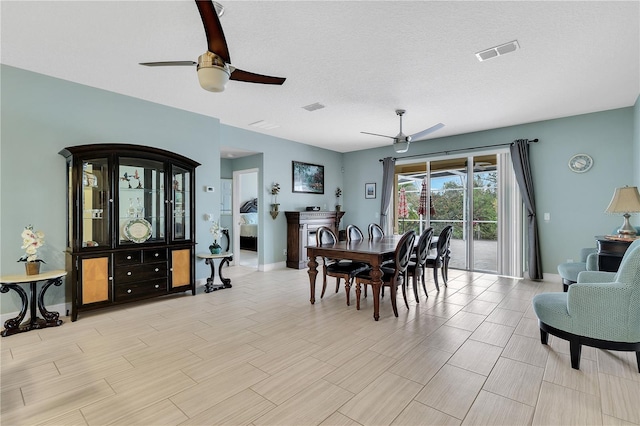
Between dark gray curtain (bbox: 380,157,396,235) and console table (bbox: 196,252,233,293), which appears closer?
console table (bbox: 196,252,233,293)

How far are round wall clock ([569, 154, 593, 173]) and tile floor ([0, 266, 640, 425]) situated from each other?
2768 millimetres

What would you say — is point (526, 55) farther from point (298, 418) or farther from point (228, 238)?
point (228, 238)

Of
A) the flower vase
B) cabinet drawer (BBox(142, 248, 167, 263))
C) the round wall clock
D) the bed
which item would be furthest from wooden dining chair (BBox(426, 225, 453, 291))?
the bed

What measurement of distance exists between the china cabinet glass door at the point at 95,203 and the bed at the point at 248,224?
5324 mm

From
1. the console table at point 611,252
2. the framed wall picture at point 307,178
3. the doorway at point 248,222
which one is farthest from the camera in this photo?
the doorway at point 248,222

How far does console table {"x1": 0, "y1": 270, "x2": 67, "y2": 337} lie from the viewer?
3.10 meters

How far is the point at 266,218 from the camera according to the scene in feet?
21.1

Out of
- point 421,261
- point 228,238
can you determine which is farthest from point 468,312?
point 228,238

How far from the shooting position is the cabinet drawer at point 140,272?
3.82 metres

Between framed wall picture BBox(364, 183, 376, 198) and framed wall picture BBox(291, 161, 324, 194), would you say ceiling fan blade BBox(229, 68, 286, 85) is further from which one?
framed wall picture BBox(364, 183, 376, 198)

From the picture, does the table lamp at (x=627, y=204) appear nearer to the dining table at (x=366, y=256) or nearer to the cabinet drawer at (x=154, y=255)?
the dining table at (x=366, y=256)

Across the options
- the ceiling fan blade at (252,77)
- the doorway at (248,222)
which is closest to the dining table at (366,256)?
the ceiling fan blade at (252,77)

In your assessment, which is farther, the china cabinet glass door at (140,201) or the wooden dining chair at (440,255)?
the wooden dining chair at (440,255)

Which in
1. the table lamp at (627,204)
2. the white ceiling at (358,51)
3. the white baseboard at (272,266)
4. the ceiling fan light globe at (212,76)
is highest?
the white ceiling at (358,51)
